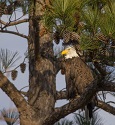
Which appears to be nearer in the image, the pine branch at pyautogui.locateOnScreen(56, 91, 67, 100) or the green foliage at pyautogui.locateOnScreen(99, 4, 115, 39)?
the green foliage at pyautogui.locateOnScreen(99, 4, 115, 39)

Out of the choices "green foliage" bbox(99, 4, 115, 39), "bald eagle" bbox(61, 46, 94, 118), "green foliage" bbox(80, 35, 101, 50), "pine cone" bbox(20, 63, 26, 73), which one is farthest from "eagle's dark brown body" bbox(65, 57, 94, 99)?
"green foliage" bbox(99, 4, 115, 39)

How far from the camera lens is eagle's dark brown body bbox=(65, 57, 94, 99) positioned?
2.84m

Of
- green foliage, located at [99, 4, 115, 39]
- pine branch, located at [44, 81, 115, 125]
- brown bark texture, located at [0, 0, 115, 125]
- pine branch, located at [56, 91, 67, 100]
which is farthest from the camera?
pine branch, located at [56, 91, 67, 100]

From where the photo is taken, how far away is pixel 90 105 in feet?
9.07

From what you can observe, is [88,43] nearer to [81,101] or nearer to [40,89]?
[81,101]

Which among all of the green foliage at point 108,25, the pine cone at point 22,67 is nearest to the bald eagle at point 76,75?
the pine cone at point 22,67

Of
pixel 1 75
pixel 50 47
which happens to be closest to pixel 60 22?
pixel 1 75

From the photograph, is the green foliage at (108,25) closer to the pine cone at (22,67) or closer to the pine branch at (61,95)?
the pine cone at (22,67)

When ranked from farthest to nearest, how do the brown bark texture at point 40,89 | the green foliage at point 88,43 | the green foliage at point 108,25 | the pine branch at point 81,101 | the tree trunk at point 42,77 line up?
the tree trunk at point 42,77 < the brown bark texture at point 40,89 < the pine branch at point 81,101 < the green foliage at point 88,43 < the green foliage at point 108,25

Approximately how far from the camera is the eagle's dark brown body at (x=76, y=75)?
2838 millimetres

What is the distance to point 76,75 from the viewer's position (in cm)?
288

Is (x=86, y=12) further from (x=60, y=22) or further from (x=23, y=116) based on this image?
(x=23, y=116)

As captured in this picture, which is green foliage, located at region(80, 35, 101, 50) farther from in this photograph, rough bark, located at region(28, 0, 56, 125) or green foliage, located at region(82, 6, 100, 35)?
rough bark, located at region(28, 0, 56, 125)

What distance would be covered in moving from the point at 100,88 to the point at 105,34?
473 mm
